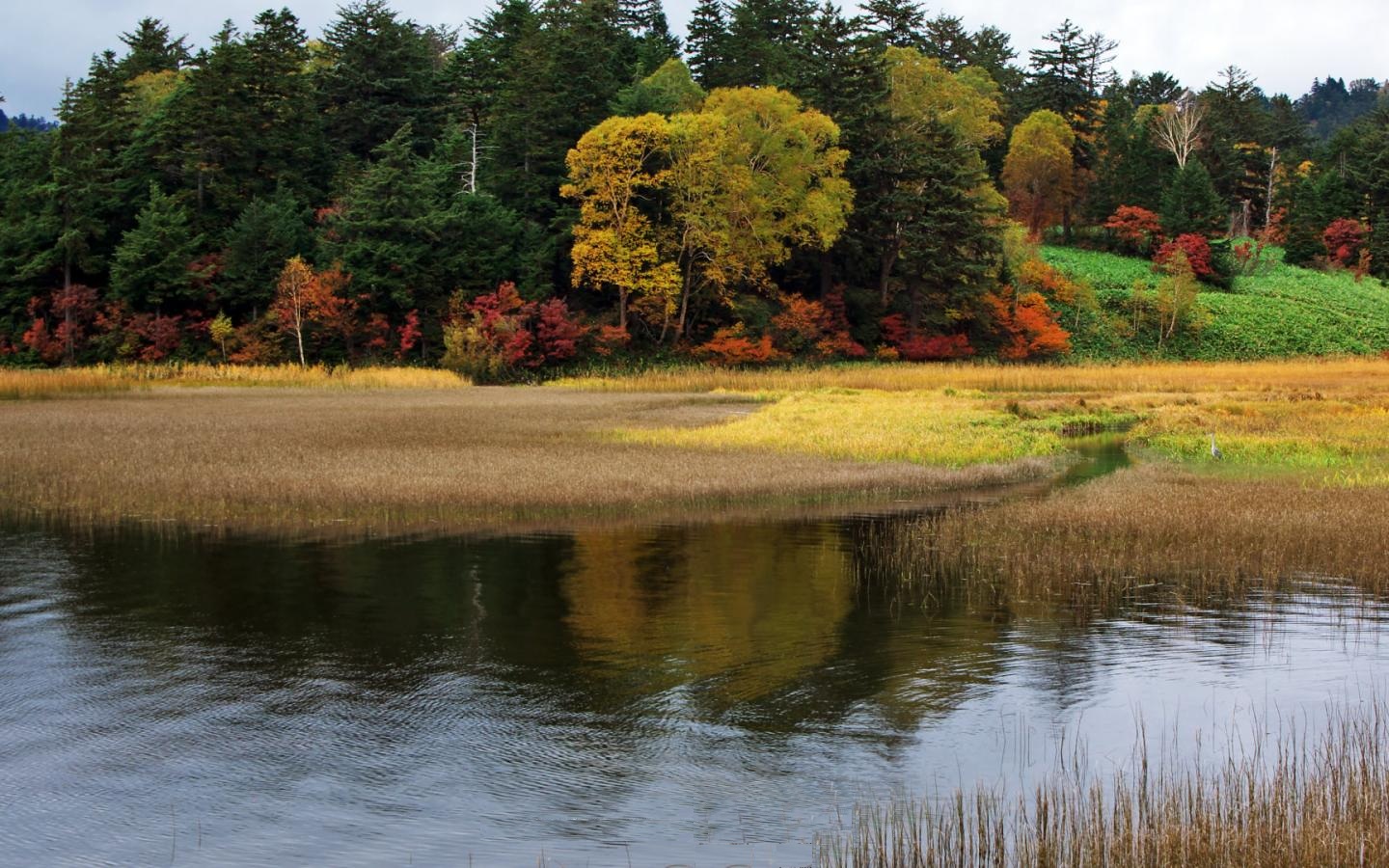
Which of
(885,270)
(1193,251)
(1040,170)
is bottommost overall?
(885,270)

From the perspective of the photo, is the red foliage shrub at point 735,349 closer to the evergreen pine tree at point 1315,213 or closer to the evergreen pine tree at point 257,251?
the evergreen pine tree at point 257,251

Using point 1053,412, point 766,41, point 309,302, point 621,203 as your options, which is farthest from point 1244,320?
point 309,302

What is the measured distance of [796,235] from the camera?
2783 inches

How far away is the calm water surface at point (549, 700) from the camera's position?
8734mm

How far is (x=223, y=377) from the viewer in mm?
60250

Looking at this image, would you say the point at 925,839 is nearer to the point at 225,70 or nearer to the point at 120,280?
the point at 120,280

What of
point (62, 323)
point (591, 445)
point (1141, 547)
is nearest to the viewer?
point (1141, 547)

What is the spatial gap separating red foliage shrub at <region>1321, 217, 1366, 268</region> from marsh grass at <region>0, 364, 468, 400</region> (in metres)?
80.5

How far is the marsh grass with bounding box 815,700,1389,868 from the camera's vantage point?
282 inches

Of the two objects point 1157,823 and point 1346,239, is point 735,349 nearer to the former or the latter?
point 1157,823

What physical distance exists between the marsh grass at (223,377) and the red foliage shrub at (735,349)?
1428 centimetres

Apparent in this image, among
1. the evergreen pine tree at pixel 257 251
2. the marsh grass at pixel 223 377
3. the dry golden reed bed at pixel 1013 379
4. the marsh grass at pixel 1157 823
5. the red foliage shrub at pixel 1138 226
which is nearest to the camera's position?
the marsh grass at pixel 1157 823

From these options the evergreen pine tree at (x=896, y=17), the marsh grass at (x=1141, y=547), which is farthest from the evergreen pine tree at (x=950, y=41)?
the marsh grass at (x=1141, y=547)

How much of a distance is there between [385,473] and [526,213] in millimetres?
50601
